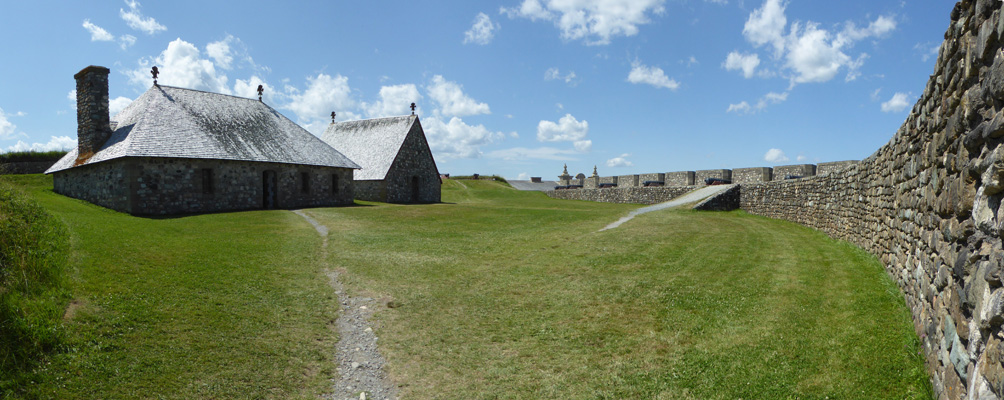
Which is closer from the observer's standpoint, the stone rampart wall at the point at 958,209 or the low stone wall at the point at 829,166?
the stone rampart wall at the point at 958,209

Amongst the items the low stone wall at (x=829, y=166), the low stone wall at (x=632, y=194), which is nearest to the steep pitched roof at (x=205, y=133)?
the low stone wall at (x=632, y=194)

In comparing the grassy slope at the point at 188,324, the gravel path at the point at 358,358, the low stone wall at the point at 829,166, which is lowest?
the gravel path at the point at 358,358

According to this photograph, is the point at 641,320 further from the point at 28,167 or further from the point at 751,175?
the point at 28,167

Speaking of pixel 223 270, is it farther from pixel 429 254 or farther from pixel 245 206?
pixel 245 206

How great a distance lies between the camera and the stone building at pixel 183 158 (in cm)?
2417

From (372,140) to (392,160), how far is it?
485 centimetres

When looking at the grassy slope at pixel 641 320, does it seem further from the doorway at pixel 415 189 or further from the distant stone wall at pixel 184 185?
the doorway at pixel 415 189

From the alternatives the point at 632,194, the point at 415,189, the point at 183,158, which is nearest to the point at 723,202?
the point at 632,194

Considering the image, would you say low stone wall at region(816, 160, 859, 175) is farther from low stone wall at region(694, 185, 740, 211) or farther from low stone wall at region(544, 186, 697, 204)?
low stone wall at region(544, 186, 697, 204)

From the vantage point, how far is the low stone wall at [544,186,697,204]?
122ft

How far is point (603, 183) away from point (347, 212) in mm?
27642

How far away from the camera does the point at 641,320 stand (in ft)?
25.5

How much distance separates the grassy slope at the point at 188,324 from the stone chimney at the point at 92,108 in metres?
17.7

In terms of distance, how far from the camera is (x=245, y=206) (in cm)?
2798
